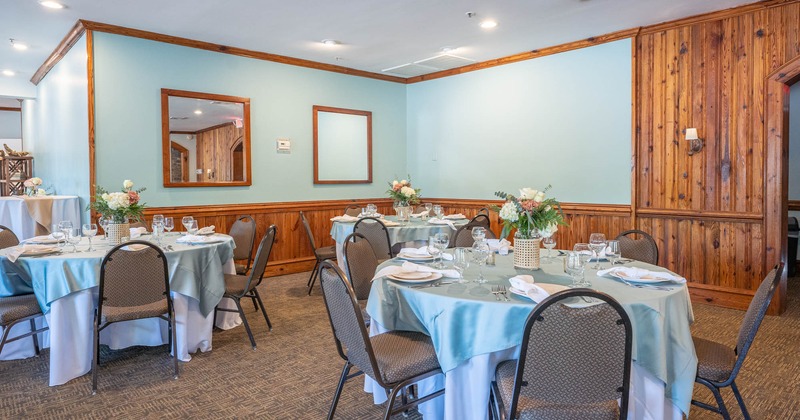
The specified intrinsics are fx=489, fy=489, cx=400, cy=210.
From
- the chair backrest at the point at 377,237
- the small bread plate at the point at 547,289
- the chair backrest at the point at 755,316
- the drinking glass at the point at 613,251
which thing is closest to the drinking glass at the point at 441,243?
the small bread plate at the point at 547,289

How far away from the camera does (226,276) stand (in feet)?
13.4

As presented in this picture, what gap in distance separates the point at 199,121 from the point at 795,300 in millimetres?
6957

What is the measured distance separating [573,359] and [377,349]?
92cm

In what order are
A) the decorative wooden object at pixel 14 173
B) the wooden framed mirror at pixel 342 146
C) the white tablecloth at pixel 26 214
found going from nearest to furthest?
the white tablecloth at pixel 26 214, the wooden framed mirror at pixel 342 146, the decorative wooden object at pixel 14 173


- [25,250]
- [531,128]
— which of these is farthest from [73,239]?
[531,128]

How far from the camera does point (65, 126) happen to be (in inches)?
241

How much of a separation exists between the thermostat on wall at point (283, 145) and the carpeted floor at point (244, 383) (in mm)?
3076

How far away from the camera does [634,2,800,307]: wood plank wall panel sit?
15.3 feet

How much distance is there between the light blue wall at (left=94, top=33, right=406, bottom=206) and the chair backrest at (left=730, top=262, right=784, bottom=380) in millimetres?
5490

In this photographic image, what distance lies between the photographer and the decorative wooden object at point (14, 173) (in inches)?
327

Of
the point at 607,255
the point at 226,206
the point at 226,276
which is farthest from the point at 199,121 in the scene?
the point at 607,255
